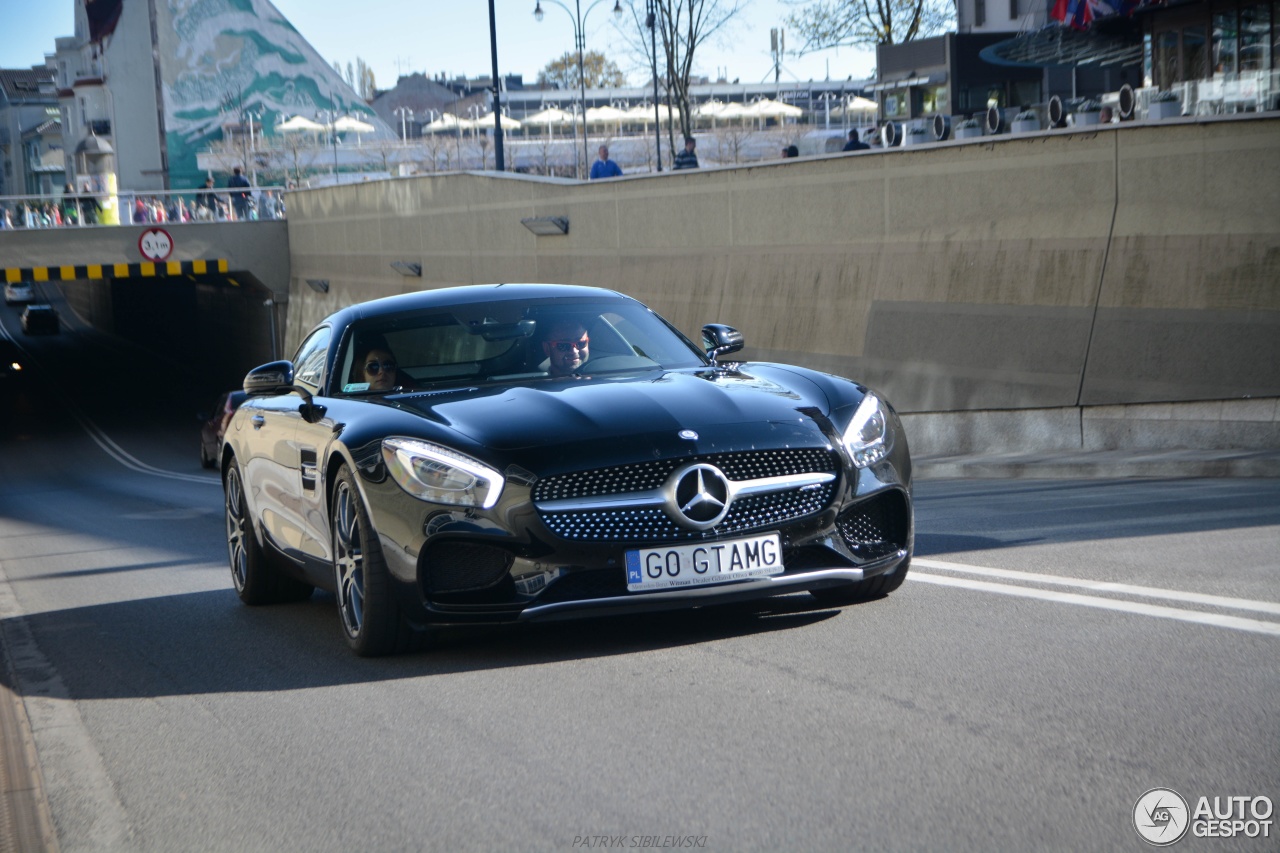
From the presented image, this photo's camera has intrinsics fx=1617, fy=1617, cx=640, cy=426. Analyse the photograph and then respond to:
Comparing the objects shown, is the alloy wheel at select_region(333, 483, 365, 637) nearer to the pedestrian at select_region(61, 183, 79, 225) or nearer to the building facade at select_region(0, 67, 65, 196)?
the pedestrian at select_region(61, 183, 79, 225)

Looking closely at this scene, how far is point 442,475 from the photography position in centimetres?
568

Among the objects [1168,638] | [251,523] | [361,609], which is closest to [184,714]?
[361,609]

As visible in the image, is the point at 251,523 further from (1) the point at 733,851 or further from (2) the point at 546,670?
(1) the point at 733,851

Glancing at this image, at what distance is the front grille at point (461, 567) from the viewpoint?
18.5 feet

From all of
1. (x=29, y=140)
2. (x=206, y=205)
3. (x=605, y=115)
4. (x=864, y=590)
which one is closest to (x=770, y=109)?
(x=605, y=115)

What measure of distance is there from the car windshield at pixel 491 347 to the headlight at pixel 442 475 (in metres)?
1.04

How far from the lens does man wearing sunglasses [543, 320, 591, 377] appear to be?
6934mm

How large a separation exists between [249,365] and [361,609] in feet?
164

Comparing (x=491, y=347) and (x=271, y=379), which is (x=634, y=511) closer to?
(x=491, y=347)

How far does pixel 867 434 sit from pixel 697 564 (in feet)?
3.13

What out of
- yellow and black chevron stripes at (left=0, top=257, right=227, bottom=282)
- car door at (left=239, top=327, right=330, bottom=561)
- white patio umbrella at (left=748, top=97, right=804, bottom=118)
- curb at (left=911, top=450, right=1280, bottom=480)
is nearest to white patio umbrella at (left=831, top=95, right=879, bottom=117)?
white patio umbrella at (left=748, top=97, right=804, bottom=118)

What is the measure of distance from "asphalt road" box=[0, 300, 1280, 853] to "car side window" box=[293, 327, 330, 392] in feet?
3.69

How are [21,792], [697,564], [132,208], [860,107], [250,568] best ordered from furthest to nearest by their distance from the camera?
[860,107]
[132,208]
[250,568]
[697,564]
[21,792]

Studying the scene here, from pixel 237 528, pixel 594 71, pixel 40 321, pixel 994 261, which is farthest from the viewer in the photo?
pixel 594 71
